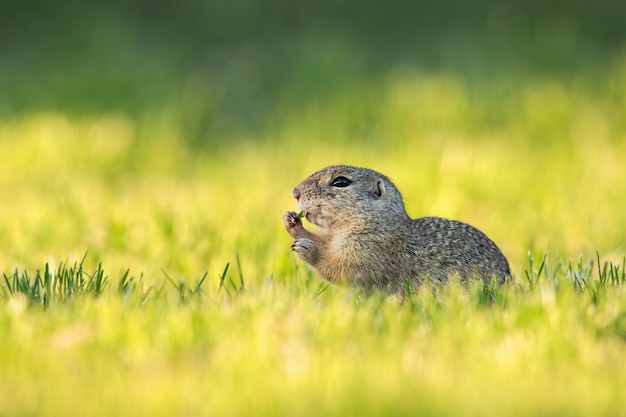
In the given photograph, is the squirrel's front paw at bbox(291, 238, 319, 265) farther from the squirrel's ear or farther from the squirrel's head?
the squirrel's ear

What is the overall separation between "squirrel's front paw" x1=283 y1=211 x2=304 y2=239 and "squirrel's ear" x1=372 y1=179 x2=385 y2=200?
1.10 feet

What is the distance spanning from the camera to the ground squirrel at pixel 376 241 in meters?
4.29

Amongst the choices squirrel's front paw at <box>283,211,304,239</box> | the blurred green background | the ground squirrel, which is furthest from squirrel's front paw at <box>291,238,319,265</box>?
the blurred green background

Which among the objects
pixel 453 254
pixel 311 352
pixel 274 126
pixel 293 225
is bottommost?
pixel 311 352

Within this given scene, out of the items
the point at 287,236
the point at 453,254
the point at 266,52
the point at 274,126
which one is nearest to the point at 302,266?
the point at 287,236

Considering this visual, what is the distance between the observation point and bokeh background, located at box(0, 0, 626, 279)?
225 inches

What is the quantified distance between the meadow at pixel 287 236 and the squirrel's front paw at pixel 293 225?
20cm

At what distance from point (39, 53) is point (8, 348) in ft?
22.4

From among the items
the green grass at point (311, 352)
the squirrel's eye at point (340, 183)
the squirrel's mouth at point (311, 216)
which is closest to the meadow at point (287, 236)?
the green grass at point (311, 352)

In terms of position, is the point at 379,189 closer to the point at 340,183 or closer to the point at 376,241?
the point at 340,183

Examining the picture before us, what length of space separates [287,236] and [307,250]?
1.40 m

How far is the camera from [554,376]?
3.01m

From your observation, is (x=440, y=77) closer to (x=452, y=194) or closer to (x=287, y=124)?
(x=287, y=124)

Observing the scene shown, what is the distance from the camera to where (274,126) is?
333 inches
